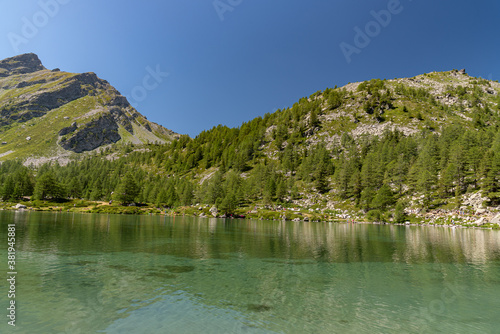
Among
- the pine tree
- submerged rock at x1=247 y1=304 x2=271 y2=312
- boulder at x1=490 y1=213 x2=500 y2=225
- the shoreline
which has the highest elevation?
the pine tree

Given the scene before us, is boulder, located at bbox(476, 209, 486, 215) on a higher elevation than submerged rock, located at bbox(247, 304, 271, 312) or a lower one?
higher

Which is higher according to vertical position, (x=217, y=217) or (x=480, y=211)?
(x=480, y=211)

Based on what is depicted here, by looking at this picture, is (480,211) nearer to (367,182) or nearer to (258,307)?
(367,182)

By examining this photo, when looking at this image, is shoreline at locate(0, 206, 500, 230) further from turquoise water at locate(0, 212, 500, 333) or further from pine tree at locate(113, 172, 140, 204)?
turquoise water at locate(0, 212, 500, 333)

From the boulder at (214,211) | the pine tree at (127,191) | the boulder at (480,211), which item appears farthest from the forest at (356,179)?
the boulder at (480,211)

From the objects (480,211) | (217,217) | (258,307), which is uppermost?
(480,211)

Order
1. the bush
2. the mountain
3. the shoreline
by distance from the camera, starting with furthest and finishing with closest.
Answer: the bush, the mountain, the shoreline

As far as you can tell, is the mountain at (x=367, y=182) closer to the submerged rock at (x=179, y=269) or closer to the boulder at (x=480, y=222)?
the boulder at (x=480, y=222)

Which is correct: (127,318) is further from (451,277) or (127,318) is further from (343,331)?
(451,277)

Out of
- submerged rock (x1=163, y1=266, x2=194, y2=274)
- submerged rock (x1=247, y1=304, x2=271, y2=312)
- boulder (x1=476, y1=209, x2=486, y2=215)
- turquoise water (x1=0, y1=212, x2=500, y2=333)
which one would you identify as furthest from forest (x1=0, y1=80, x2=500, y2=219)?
submerged rock (x1=247, y1=304, x2=271, y2=312)

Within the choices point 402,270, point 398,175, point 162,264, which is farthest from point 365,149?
point 162,264

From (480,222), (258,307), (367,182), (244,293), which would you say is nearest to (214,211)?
(367,182)

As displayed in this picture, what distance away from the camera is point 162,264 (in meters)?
22.8

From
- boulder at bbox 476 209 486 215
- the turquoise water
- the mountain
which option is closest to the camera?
the turquoise water
